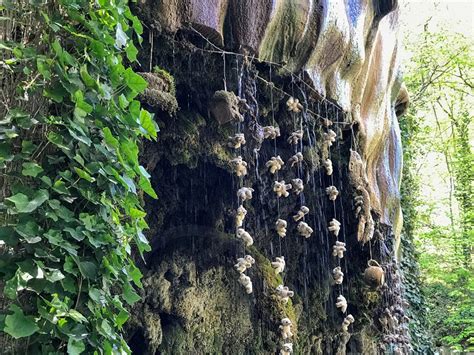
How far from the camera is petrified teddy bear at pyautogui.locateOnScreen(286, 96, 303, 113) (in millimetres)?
3826

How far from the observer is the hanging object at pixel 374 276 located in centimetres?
450

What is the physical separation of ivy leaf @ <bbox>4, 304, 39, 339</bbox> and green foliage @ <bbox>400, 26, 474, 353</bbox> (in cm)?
600

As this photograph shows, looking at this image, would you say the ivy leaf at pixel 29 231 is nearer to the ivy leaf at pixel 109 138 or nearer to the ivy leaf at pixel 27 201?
the ivy leaf at pixel 27 201

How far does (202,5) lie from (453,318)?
852 cm

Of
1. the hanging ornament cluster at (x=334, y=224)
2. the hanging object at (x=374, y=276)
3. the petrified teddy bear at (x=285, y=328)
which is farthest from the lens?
the hanging object at (x=374, y=276)

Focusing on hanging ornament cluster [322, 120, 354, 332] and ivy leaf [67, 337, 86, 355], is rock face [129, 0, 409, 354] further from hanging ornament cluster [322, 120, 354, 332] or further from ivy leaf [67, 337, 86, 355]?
ivy leaf [67, 337, 86, 355]

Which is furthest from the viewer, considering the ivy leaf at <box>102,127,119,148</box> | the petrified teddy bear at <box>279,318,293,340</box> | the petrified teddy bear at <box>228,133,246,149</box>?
the petrified teddy bear at <box>279,318,293,340</box>

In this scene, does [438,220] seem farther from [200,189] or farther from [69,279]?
[69,279]

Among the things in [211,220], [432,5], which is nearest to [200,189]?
[211,220]

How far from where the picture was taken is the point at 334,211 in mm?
4684

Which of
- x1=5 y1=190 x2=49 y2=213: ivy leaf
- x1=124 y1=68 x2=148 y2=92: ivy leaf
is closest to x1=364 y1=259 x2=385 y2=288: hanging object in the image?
x1=124 y1=68 x2=148 y2=92: ivy leaf

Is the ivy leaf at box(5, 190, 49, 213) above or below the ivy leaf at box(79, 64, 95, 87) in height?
below

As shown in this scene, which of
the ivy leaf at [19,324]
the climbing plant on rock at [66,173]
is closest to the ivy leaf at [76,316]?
the climbing plant on rock at [66,173]

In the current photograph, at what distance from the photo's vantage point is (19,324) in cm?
148
